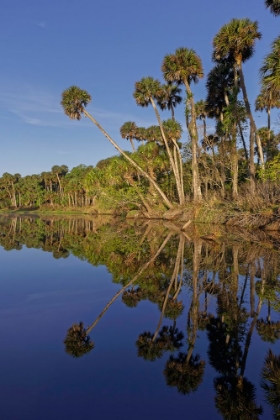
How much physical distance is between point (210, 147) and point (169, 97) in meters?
7.50

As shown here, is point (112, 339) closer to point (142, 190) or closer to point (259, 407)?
point (259, 407)

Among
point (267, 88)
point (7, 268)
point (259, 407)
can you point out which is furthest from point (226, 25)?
point (259, 407)

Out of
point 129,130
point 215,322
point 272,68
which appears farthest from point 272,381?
point 129,130

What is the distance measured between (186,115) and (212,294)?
89.9 ft

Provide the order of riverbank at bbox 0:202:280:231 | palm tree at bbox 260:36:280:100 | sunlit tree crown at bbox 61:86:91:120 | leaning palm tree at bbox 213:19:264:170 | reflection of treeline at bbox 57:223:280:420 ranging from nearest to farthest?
reflection of treeline at bbox 57:223:280:420
palm tree at bbox 260:36:280:100
riverbank at bbox 0:202:280:231
leaning palm tree at bbox 213:19:264:170
sunlit tree crown at bbox 61:86:91:120

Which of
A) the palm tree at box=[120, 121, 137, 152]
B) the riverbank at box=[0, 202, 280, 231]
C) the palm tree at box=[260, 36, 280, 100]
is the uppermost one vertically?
the palm tree at box=[120, 121, 137, 152]

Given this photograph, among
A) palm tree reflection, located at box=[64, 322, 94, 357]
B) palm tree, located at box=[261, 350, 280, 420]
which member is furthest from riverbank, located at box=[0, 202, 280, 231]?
palm tree reflection, located at box=[64, 322, 94, 357]

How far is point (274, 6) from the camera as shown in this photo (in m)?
17.5

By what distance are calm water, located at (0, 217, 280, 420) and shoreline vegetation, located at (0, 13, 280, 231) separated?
11821 millimetres

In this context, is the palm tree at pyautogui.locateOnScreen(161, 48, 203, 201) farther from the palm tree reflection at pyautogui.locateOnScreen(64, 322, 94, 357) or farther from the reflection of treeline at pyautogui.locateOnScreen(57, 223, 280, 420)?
the palm tree reflection at pyautogui.locateOnScreen(64, 322, 94, 357)

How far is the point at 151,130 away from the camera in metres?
44.6

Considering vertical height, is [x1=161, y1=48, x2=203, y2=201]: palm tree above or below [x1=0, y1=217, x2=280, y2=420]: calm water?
above

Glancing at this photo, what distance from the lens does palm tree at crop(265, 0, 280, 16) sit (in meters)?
17.2

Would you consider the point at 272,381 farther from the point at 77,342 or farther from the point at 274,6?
the point at 274,6
